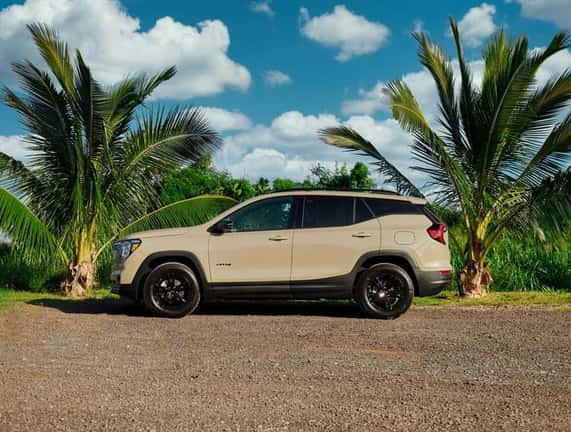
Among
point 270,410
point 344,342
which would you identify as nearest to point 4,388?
point 270,410

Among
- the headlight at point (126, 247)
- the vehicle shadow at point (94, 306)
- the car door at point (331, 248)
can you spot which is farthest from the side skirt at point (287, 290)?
the vehicle shadow at point (94, 306)

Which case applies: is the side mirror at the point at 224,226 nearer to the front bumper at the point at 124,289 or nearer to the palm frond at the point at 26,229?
the front bumper at the point at 124,289

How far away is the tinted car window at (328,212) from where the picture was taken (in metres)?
10.3

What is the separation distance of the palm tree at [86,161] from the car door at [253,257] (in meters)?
4.29

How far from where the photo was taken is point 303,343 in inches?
318

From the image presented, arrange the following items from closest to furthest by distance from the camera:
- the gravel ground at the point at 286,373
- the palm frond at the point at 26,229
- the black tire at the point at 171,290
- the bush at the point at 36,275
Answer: the gravel ground at the point at 286,373 < the black tire at the point at 171,290 < the palm frond at the point at 26,229 < the bush at the point at 36,275

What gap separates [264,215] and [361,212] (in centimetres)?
145

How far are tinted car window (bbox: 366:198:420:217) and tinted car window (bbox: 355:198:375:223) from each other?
2.9 inches

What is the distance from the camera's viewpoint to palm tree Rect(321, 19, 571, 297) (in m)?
12.5

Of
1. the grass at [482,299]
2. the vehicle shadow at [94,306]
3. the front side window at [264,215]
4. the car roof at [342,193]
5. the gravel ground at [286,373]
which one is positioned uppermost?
the car roof at [342,193]

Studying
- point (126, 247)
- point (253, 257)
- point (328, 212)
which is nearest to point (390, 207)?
point (328, 212)

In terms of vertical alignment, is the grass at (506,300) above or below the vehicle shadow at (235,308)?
above

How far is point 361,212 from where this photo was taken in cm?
1030

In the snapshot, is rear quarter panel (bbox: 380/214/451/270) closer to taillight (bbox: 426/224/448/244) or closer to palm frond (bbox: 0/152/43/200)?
taillight (bbox: 426/224/448/244)
